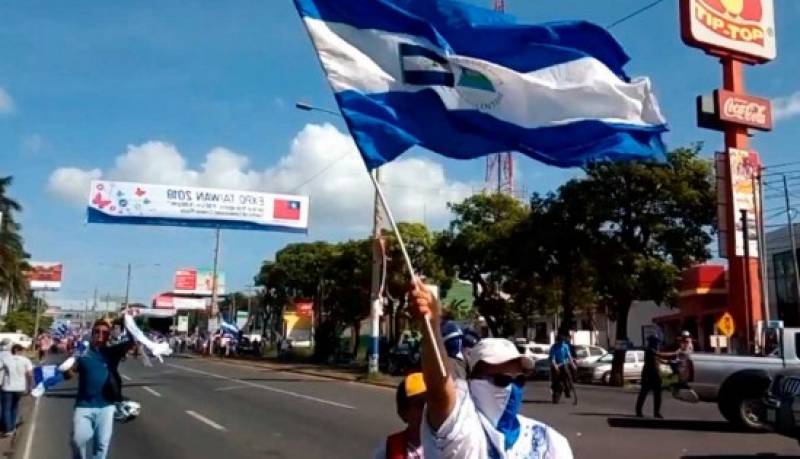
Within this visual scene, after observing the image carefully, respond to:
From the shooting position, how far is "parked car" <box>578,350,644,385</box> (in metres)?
34.2

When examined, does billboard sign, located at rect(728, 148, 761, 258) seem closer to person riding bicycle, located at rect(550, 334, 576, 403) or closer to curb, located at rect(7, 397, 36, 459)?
person riding bicycle, located at rect(550, 334, 576, 403)

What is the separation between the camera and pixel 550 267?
3553 cm

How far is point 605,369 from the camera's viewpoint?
113 ft

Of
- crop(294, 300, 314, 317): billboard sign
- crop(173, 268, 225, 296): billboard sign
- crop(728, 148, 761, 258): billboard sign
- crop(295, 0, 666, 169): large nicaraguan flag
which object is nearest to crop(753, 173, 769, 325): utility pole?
crop(728, 148, 761, 258): billboard sign

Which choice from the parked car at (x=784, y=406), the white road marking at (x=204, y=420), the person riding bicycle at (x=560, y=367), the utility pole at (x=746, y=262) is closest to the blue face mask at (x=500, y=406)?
the parked car at (x=784, y=406)

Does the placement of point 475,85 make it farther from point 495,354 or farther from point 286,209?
point 286,209

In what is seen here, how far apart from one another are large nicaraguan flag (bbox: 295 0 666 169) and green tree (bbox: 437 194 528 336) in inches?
1273

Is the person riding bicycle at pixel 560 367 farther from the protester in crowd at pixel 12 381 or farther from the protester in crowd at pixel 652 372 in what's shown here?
the protester in crowd at pixel 12 381

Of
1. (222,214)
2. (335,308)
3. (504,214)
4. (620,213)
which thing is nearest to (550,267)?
(620,213)

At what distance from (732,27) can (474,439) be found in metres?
33.4

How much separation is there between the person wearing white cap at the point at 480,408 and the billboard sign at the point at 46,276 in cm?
10910

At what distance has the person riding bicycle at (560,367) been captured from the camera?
21172 millimetres

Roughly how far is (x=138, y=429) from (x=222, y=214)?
94.8ft

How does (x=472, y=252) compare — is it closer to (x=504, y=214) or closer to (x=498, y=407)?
(x=504, y=214)
